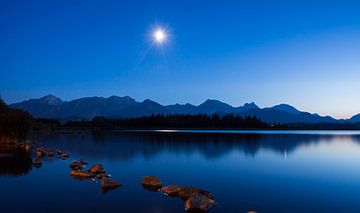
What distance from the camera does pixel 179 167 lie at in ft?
118

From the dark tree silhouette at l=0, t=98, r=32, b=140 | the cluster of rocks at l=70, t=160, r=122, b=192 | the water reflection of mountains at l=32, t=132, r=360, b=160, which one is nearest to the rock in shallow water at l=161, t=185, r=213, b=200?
the cluster of rocks at l=70, t=160, r=122, b=192

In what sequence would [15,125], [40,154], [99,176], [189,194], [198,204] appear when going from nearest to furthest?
[198,204]
[189,194]
[99,176]
[40,154]
[15,125]

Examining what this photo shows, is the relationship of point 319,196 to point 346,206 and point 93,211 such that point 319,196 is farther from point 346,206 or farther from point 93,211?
point 93,211

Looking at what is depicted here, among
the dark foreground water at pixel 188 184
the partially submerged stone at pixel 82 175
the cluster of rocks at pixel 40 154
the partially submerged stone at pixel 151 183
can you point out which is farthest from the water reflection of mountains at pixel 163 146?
the partially submerged stone at pixel 151 183

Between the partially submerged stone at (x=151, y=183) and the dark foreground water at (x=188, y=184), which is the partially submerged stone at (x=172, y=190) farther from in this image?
the partially submerged stone at (x=151, y=183)

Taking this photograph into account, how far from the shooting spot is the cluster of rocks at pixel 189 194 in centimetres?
1662

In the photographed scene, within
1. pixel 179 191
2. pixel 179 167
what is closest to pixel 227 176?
pixel 179 167

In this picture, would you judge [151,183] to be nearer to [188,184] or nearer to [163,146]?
[188,184]

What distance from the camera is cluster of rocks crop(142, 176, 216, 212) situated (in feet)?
54.5

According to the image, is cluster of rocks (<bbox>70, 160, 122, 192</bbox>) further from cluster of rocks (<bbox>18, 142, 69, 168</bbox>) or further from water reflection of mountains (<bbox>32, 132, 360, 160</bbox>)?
water reflection of mountains (<bbox>32, 132, 360, 160</bbox>)

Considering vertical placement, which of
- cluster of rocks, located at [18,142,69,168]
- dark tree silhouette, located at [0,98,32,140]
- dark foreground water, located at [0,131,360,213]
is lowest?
dark foreground water, located at [0,131,360,213]

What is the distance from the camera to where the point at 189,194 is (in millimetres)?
19281

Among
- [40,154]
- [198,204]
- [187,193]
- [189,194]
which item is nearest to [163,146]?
[40,154]

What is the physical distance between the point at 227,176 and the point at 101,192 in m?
12.8
